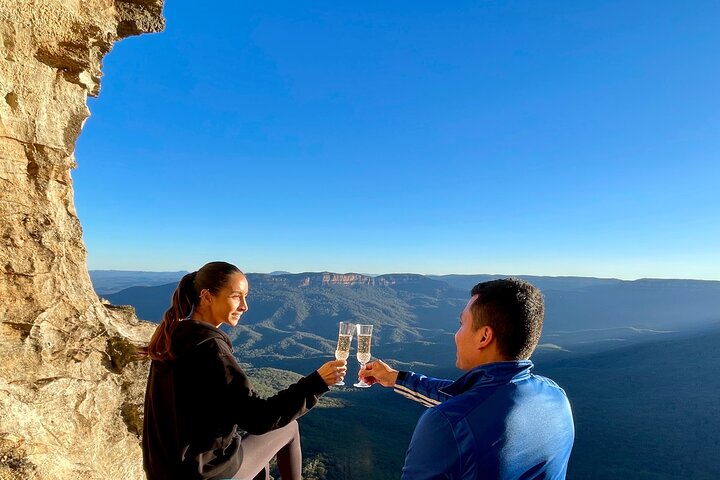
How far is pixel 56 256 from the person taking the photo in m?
4.52

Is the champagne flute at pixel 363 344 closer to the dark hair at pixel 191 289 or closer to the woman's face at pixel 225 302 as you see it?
the woman's face at pixel 225 302

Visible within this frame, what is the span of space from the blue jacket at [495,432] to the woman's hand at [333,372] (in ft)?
3.99

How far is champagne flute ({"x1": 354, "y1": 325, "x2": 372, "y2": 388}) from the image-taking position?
3.03 metres

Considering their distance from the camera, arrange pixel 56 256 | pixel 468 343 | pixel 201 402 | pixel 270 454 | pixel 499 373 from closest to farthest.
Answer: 1. pixel 499 373
2. pixel 468 343
3. pixel 201 402
4. pixel 270 454
5. pixel 56 256

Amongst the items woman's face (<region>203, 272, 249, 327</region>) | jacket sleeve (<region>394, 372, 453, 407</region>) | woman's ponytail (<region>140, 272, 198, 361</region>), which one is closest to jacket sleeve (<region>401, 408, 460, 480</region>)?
jacket sleeve (<region>394, 372, 453, 407</region>)

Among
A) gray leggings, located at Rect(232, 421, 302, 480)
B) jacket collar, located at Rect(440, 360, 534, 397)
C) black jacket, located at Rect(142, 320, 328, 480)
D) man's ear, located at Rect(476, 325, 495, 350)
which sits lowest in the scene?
gray leggings, located at Rect(232, 421, 302, 480)

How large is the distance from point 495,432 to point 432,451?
0.77ft

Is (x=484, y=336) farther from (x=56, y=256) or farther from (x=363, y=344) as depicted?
(x=56, y=256)

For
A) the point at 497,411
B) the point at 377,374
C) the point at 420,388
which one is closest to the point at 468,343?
the point at 497,411

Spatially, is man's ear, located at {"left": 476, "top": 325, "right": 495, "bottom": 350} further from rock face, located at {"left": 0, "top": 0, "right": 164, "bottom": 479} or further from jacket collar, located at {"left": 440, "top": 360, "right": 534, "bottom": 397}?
rock face, located at {"left": 0, "top": 0, "right": 164, "bottom": 479}

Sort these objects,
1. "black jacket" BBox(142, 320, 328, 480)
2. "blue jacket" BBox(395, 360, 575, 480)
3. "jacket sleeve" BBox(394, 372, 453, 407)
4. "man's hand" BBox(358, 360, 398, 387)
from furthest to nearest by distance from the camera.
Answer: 1. "man's hand" BBox(358, 360, 398, 387)
2. "jacket sleeve" BBox(394, 372, 453, 407)
3. "black jacket" BBox(142, 320, 328, 480)
4. "blue jacket" BBox(395, 360, 575, 480)

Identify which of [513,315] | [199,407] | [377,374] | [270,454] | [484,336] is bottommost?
[270,454]

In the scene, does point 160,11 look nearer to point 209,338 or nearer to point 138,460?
point 209,338

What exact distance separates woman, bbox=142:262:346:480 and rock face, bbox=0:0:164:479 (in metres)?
1.42
